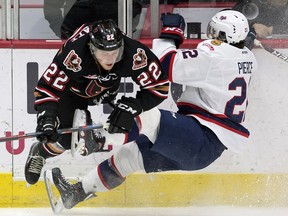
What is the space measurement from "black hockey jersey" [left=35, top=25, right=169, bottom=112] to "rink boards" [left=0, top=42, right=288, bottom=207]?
2.34 ft

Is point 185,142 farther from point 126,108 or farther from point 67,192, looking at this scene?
point 67,192

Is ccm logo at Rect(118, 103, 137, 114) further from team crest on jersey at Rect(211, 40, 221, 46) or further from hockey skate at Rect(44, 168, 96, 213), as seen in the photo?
hockey skate at Rect(44, 168, 96, 213)

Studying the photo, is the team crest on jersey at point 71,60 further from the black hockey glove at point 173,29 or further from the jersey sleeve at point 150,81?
the black hockey glove at point 173,29

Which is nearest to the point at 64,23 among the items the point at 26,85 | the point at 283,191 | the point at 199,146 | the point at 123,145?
the point at 26,85

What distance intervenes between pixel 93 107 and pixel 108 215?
23.8 inches

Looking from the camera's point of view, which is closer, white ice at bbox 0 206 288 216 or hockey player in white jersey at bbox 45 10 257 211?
hockey player in white jersey at bbox 45 10 257 211

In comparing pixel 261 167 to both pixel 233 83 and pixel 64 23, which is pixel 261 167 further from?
pixel 64 23

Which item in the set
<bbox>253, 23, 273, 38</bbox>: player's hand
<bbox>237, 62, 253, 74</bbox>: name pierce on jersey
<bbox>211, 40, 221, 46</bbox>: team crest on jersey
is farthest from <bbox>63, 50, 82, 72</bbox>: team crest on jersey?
<bbox>253, 23, 273, 38</bbox>: player's hand

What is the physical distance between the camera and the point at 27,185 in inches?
197

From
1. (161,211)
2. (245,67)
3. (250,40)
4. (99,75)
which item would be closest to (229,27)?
(245,67)

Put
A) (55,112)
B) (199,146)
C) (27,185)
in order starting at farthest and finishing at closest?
(27,185), (199,146), (55,112)

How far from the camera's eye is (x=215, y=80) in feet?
15.4

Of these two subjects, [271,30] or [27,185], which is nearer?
[27,185]

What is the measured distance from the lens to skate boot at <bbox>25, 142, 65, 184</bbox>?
15.8 feet
